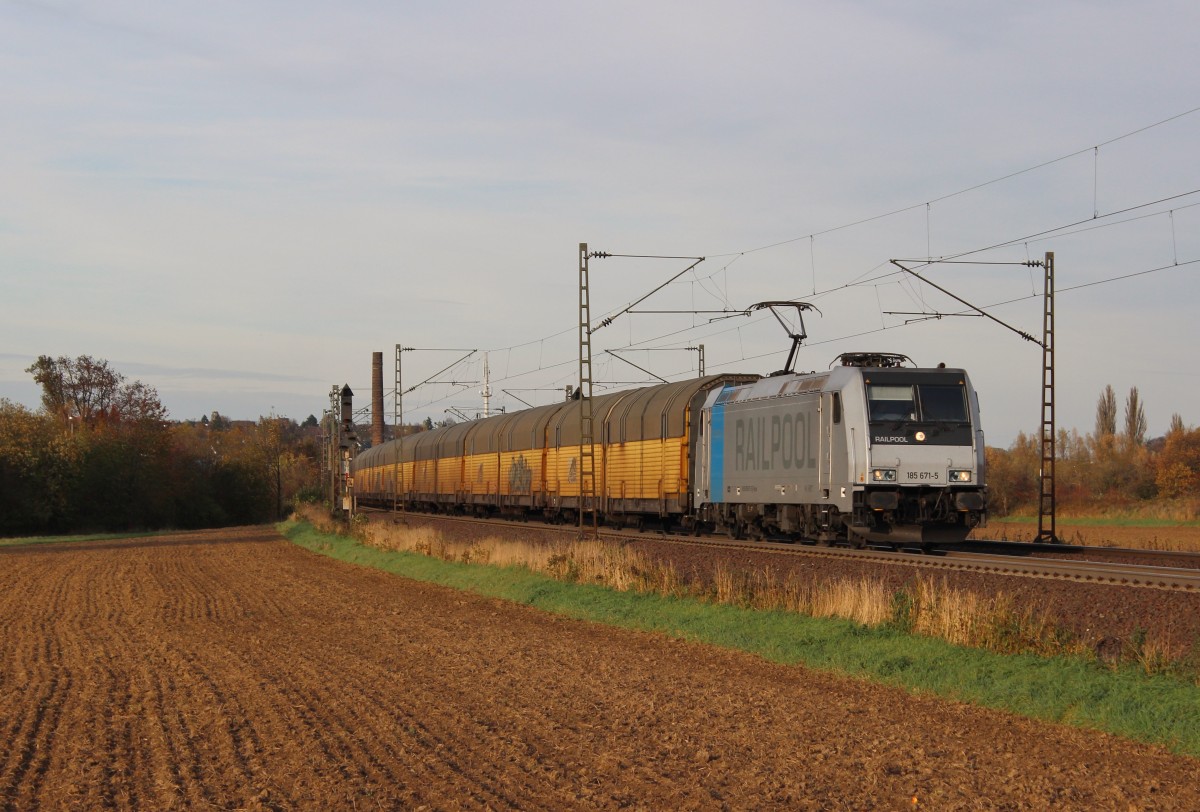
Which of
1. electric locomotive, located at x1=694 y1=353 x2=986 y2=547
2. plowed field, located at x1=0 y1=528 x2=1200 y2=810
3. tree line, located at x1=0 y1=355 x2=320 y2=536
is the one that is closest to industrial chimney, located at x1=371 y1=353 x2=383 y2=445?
tree line, located at x1=0 y1=355 x2=320 y2=536

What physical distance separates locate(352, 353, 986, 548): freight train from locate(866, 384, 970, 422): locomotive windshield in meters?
0.02

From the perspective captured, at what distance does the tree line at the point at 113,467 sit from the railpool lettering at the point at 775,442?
65276mm

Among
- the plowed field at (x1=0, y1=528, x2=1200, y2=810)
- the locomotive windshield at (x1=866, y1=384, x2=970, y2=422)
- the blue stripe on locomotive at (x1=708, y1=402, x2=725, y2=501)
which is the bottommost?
the plowed field at (x1=0, y1=528, x2=1200, y2=810)

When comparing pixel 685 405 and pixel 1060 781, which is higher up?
pixel 685 405

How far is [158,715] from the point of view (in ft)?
40.9

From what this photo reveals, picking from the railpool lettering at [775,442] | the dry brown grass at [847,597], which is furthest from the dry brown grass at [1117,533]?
the dry brown grass at [847,597]

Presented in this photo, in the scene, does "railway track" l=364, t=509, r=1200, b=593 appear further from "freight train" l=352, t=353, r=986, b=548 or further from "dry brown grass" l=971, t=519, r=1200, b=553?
"dry brown grass" l=971, t=519, r=1200, b=553

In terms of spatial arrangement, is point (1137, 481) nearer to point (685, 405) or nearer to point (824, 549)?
point (685, 405)

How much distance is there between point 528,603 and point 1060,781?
14777mm

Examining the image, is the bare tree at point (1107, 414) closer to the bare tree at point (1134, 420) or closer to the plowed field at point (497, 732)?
the bare tree at point (1134, 420)

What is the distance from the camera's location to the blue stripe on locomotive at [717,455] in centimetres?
3067

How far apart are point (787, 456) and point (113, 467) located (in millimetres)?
71612

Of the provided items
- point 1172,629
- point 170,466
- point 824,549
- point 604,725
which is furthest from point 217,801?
point 170,466

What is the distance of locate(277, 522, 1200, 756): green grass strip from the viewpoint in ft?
36.4
